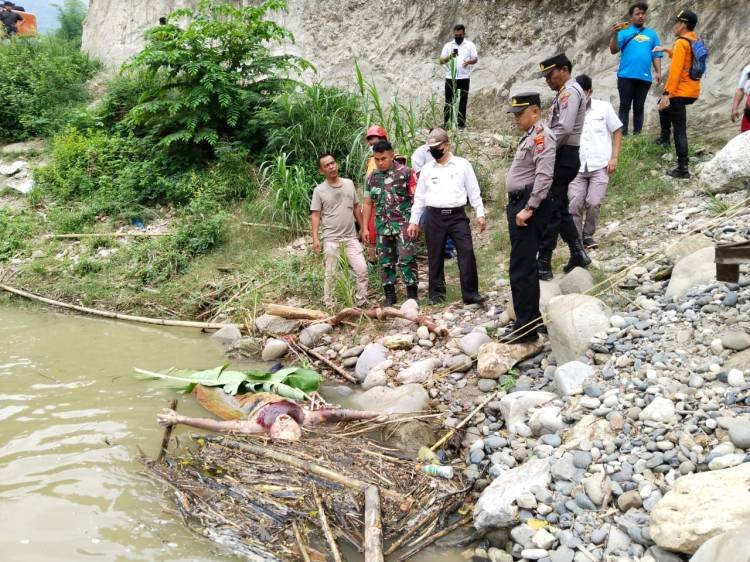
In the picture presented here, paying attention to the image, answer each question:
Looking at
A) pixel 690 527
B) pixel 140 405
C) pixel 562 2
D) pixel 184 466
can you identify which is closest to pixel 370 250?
pixel 140 405

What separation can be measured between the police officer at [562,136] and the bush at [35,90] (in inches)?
430

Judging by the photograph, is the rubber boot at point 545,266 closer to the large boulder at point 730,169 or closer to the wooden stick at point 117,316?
the large boulder at point 730,169

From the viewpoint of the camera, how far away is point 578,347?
4375 millimetres

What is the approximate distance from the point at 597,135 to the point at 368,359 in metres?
2.96

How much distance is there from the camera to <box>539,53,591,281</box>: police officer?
500cm

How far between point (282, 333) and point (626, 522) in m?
4.20

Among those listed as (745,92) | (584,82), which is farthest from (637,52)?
(584,82)

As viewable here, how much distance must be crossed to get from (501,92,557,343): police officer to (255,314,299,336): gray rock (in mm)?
2564

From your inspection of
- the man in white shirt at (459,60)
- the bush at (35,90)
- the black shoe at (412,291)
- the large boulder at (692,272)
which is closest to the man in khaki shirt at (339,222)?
the black shoe at (412,291)

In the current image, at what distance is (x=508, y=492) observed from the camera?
3.34m

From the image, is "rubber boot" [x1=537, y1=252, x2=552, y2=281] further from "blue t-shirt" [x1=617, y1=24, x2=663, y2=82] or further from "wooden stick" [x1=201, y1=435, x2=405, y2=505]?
"blue t-shirt" [x1=617, y1=24, x2=663, y2=82]

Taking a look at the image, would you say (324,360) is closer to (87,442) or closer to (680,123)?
(87,442)

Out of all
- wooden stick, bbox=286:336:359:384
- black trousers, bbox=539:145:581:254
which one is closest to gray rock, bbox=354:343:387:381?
wooden stick, bbox=286:336:359:384

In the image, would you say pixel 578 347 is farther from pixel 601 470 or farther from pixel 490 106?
pixel 490 106
